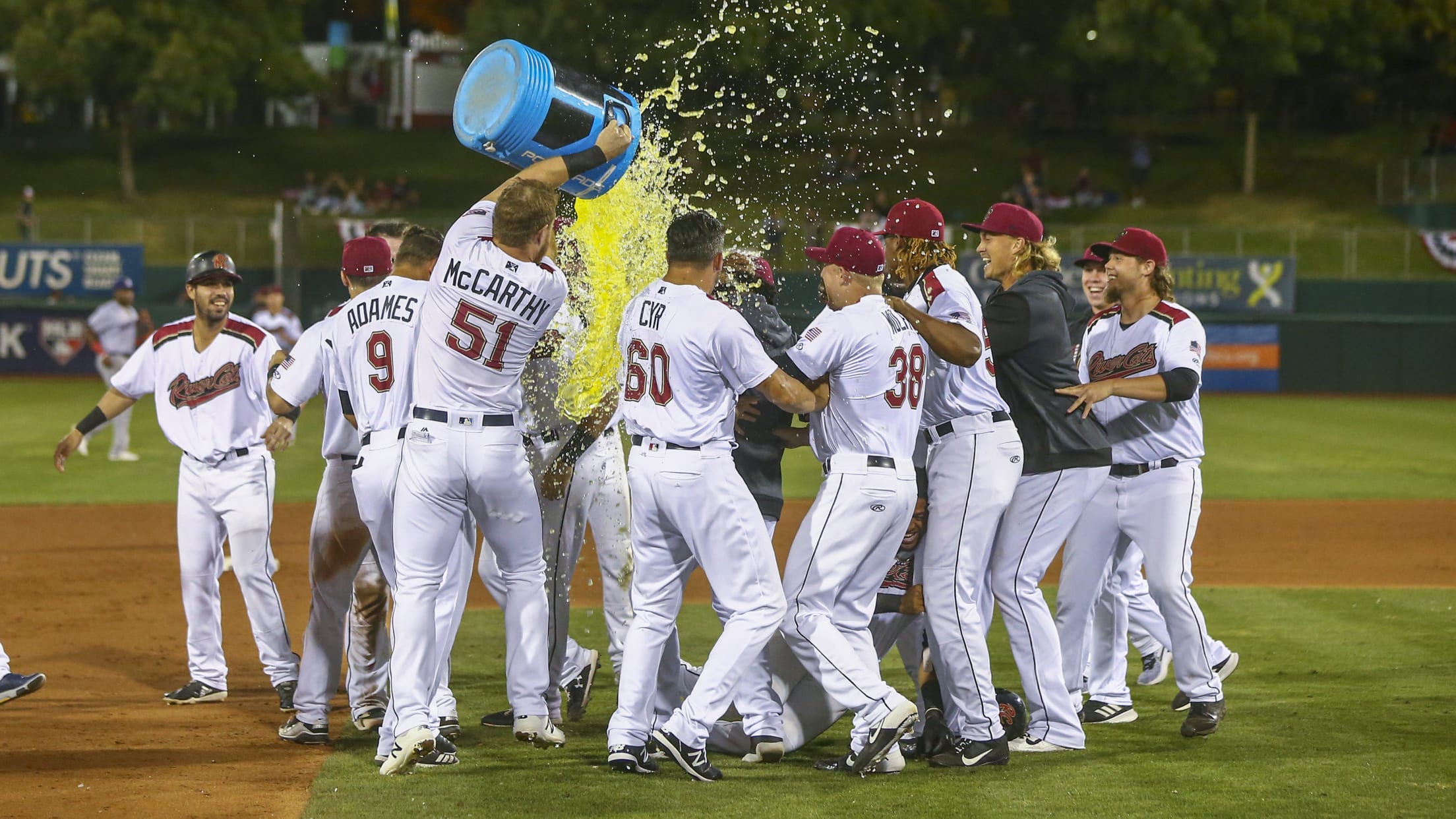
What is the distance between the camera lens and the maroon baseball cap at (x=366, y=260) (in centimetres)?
630

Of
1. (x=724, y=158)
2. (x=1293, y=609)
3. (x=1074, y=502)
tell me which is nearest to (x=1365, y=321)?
(x=724, y=158)

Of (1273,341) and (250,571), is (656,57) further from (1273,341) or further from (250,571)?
(250,571)

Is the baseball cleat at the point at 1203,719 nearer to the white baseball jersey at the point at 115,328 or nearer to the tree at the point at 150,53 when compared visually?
the white baseball jersey at the point at 115,328

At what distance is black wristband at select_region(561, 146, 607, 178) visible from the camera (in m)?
5.62

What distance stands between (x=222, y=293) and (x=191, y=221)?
25.0m

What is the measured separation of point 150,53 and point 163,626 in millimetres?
37472

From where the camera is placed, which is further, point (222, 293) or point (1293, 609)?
point (1293, 609)

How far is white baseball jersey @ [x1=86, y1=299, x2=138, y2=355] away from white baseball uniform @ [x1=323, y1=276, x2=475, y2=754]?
1286 cm

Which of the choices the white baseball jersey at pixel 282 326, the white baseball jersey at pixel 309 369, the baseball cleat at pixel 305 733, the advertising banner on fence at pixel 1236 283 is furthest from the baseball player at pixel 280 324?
the advertising banner on fence at pixel 1236 283

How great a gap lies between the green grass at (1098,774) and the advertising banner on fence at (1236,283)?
21.5 metres

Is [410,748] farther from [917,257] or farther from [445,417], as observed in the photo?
[917,257]

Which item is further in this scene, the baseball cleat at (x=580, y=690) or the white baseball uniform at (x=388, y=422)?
the baseball cleat at (x=580, y=690)

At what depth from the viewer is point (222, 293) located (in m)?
7.19

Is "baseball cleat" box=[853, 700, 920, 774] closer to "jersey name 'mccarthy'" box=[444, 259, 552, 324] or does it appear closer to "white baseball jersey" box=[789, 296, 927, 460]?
"white baseball jersey" box=[789, 296, 927, 460]
